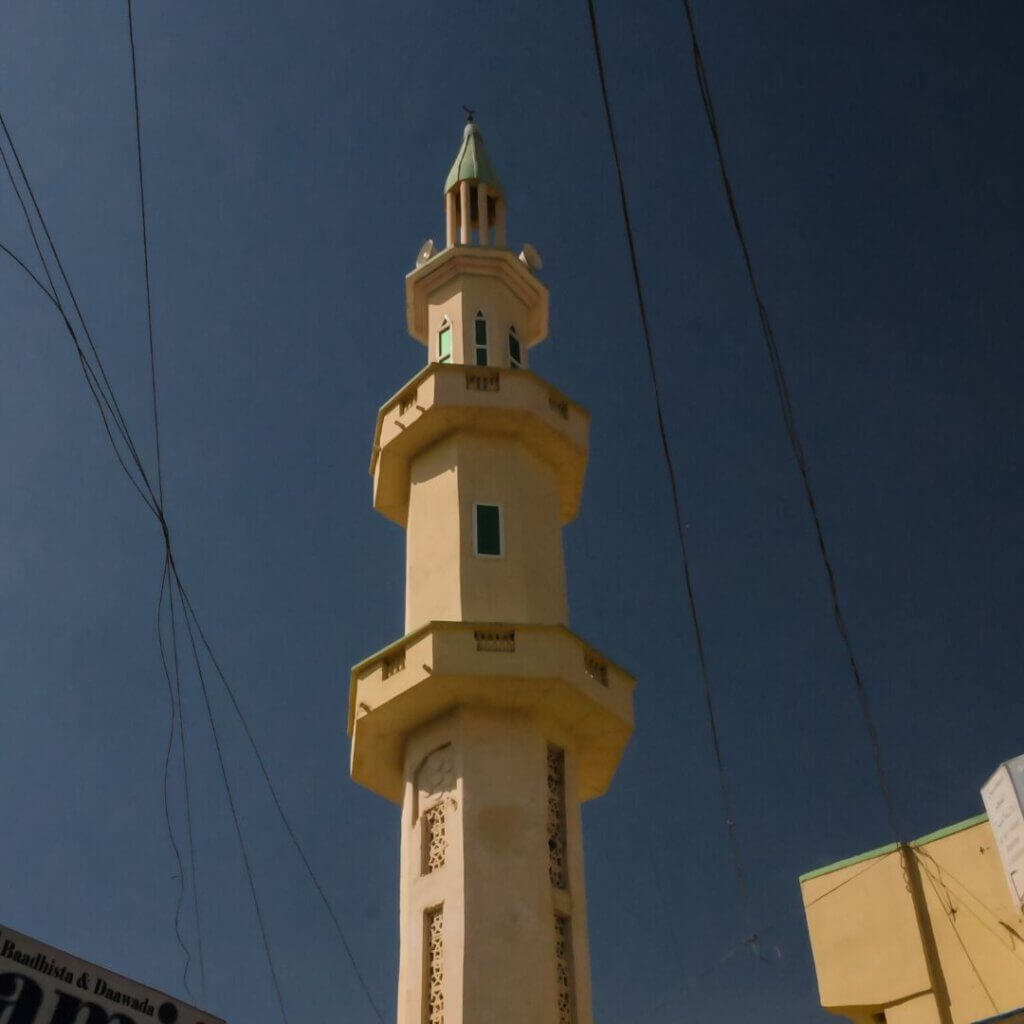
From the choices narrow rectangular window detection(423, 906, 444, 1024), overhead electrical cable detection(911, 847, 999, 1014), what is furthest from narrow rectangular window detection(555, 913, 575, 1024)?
overhead electrical cable detection(911, 847, 999, 1014)

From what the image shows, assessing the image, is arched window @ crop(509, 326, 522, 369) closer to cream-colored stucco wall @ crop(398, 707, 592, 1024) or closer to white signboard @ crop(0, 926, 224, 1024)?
cream-colored stucco wall @ crop(398, 707, 592, 1024)

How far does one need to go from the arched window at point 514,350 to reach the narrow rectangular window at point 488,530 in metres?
4.31

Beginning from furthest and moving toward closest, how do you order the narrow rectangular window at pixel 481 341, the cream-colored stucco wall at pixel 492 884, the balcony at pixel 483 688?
the narrow rectangular window at pixel 481 341 < the balcony at pixel 483 688 < the cream-colored stucco wall at pixel 492 884

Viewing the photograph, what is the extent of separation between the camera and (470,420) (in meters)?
24.1

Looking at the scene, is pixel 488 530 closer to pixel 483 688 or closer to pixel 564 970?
pixel 483 688

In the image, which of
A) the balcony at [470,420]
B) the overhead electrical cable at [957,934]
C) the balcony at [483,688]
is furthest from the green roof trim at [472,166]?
the overhead electrical cable at [957,934]

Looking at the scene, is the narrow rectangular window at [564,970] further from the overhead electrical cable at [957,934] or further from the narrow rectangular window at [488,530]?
the narrow rectangular window at [488,530]

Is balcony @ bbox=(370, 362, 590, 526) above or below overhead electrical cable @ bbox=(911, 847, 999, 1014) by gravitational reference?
above

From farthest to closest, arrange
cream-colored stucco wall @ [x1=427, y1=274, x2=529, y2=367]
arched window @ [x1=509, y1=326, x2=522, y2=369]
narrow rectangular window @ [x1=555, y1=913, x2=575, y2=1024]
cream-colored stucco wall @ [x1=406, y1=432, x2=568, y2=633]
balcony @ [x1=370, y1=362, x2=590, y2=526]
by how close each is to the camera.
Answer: arched window @ [x1=509, y1=326, x2=522, y2=369], cream-colored stucco wall @ [x1=427, y1=274, x2=529, y2=367], balcony @ [x1=370, y1=362, x2=590, y2=526], cream-colored stucco wall @ [x1=406, y1=432, x2=568, y2=633], narrow rectangular window @ [x1=555, y1=913, x2=575, y2=1024]

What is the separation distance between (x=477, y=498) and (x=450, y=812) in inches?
226

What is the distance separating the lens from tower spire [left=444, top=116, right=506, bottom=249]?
28938 mm

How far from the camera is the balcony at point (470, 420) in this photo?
24.1 m

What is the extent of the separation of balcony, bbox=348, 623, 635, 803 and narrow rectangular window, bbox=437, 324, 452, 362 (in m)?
7.10

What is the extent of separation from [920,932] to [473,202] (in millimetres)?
17236
